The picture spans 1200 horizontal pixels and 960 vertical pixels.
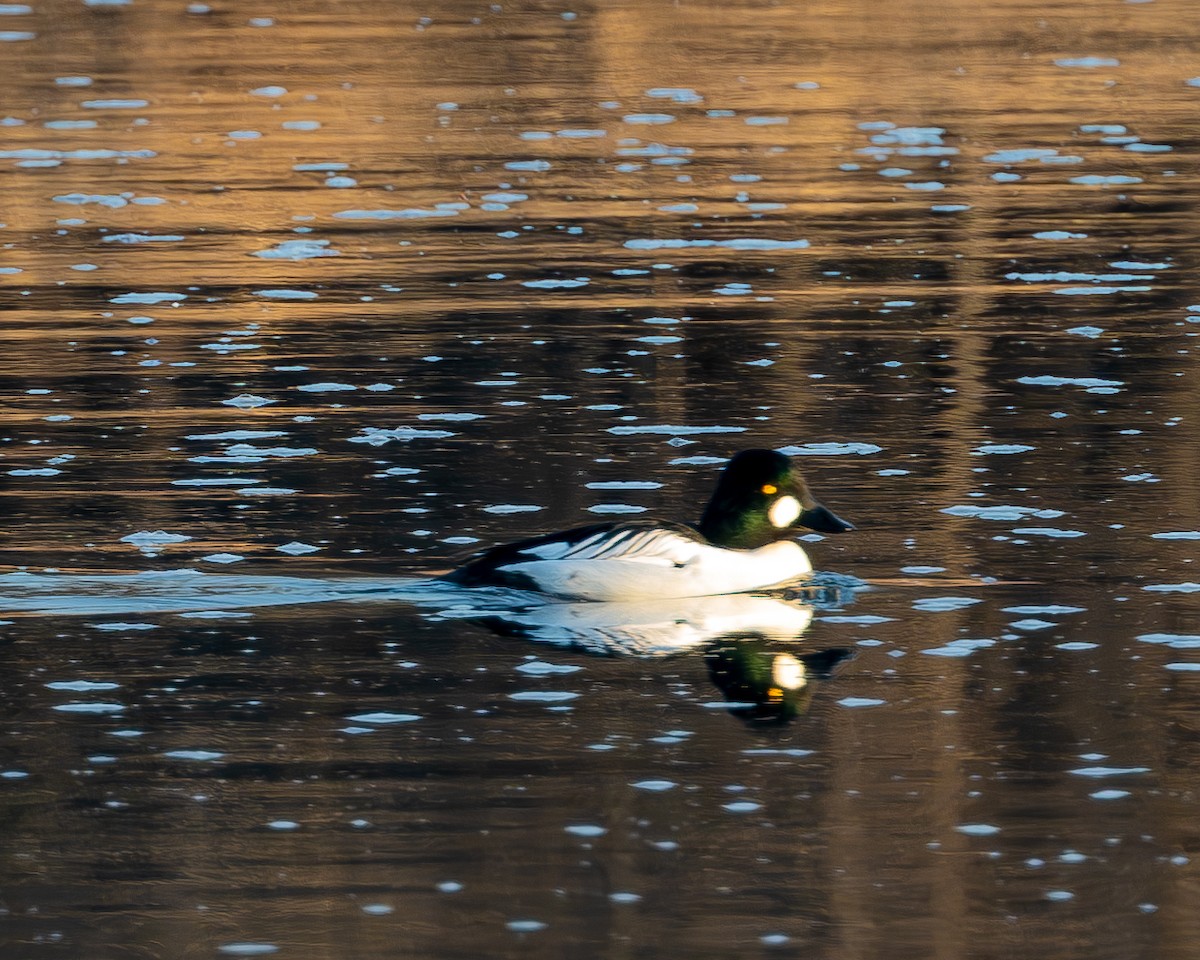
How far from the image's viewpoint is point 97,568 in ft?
37.5

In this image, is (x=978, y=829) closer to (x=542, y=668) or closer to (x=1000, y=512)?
(x=542, y=668)

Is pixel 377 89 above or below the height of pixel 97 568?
above

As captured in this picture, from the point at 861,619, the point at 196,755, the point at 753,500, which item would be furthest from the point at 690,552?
the point at 196,755

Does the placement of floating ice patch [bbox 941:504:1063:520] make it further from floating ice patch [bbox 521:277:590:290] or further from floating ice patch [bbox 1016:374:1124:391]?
floating ice patch [bbox 521:277:590:290]

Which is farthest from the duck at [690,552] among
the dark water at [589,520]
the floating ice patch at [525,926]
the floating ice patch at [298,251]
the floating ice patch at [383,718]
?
the floating ice patch at [298,251]

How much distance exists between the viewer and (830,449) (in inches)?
554

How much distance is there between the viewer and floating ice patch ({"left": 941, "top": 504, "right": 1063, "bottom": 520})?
40.7 ft

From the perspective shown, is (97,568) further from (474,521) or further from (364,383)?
(364,383)

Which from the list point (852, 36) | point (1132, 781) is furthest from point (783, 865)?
point (852, 36)

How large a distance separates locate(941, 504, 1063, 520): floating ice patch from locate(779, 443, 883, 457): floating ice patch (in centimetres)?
141

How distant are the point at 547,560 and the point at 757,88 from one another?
23.4 meters

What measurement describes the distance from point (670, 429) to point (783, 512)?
294 cm

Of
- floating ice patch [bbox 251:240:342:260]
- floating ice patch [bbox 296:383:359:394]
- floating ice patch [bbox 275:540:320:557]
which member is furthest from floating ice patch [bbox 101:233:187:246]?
floating ice patch [bbox 275:540:320:557]

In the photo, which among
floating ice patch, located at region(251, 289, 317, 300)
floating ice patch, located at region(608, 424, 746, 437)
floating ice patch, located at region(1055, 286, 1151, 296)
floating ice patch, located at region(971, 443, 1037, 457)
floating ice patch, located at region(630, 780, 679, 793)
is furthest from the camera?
floating ice patch, located at region(251, 289, 317, 300)
